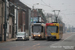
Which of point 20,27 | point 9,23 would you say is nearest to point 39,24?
point 9,23

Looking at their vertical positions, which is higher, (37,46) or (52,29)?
(52,29)

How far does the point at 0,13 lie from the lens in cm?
4566

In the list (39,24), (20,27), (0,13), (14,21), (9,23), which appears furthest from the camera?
(20,27)

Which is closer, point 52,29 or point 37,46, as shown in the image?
point 37,46

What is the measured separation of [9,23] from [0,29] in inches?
313

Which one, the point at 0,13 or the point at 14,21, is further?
the point at 14,21

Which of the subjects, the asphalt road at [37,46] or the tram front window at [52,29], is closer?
the asphalt road at [37,46]

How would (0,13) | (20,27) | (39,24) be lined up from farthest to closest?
(20,27)
(0,13)
(39,24)

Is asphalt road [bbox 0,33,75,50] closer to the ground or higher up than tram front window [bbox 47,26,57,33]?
closer to the ground

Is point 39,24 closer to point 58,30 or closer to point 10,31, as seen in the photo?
point 58,30

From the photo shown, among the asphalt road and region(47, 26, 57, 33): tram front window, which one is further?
region(47, 26, 57, 33): tram front window

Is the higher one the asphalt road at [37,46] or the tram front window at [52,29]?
the tram front window at [52,29]

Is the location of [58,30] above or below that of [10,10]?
below

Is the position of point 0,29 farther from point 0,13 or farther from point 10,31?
point 10,31
